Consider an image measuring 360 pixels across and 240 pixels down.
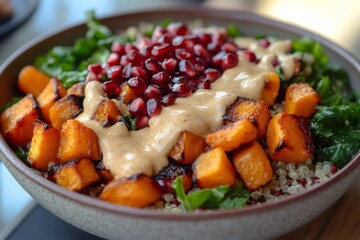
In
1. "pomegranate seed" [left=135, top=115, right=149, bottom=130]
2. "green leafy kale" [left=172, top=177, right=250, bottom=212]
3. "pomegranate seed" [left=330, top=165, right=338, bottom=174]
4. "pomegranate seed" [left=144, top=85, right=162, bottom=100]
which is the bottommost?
"pomegranate seed" [left=330, top=165, right=338, bottom=174]

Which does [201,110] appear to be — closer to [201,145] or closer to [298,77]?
[201,145]

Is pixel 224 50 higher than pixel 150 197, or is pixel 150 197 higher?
pixel 224 50

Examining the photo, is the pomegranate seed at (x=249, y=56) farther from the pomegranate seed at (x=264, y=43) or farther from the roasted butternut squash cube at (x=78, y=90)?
the roasted butternut squash cube at (x=78, y=90)

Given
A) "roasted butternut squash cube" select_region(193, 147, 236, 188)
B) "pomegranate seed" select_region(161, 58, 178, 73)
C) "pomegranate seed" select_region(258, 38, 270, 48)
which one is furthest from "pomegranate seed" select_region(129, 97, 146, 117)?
"pomegranate seed" select_region(258, 38, 270, 48)

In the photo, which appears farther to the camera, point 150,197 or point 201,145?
point 201,145

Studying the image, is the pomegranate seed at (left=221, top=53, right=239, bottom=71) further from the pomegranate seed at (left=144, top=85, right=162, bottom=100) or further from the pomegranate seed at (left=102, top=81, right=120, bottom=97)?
the pomegranate seed at (left=102, top=81, right=120, bottom=97)

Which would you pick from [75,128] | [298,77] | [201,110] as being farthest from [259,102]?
[75,128]

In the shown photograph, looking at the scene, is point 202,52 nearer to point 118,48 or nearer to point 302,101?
point 118,48
